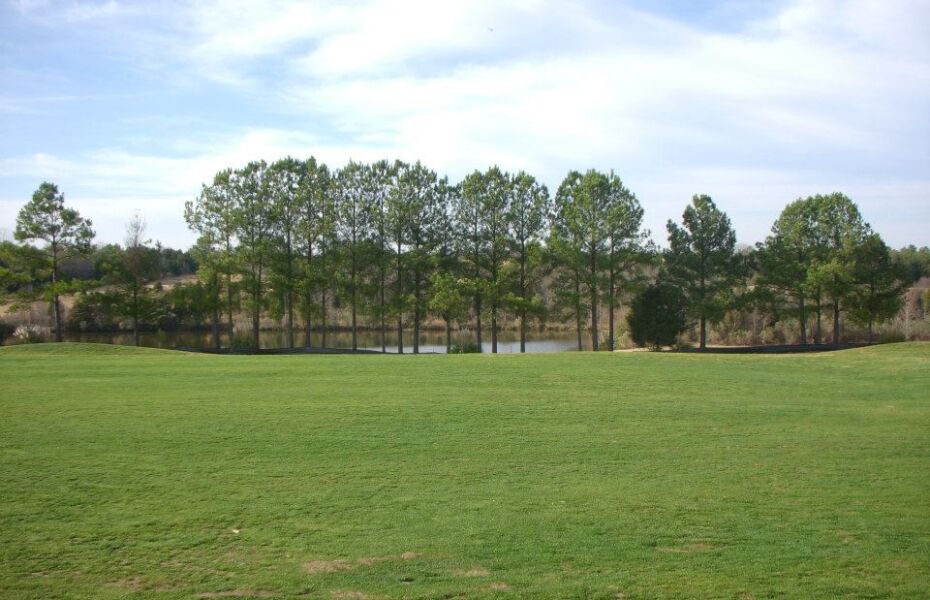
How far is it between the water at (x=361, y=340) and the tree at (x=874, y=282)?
53.8ft

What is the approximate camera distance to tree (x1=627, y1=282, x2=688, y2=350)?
4178cm

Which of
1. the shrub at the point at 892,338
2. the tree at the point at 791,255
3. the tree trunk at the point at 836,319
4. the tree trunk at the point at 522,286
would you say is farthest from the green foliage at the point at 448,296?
the shrub at the point at 892,338

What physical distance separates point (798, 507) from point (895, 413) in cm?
748

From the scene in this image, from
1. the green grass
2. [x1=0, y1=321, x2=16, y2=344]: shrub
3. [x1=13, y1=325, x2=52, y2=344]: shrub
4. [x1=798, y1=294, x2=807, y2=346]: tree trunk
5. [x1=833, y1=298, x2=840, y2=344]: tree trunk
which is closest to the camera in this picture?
the green grass

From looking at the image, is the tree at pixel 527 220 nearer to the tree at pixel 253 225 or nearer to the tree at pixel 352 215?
the tree at pixel 352 215

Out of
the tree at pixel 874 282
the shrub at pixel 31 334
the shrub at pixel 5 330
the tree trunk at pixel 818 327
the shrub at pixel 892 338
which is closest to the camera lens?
the shrub at pixel 31 334

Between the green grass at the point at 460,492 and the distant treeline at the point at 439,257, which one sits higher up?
the distant treeline at the point at 439,257

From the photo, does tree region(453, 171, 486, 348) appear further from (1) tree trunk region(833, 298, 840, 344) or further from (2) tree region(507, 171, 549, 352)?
(1) tree trunk region(833, 298, 840, 344)

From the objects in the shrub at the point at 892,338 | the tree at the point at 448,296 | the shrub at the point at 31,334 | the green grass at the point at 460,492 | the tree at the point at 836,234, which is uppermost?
→ the tree at the point at 836,234

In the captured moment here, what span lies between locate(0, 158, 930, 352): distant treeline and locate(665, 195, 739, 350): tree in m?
0.08

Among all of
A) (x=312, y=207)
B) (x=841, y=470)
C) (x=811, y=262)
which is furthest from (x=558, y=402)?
(x=811, y=262)

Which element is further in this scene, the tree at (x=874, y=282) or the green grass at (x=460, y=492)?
the tree at (x=874, y=282)

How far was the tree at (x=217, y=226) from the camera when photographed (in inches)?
1628

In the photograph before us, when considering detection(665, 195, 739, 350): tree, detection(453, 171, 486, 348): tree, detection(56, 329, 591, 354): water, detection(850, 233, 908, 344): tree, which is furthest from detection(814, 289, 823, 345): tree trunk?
detection(453, 171, 486, 348): tree
